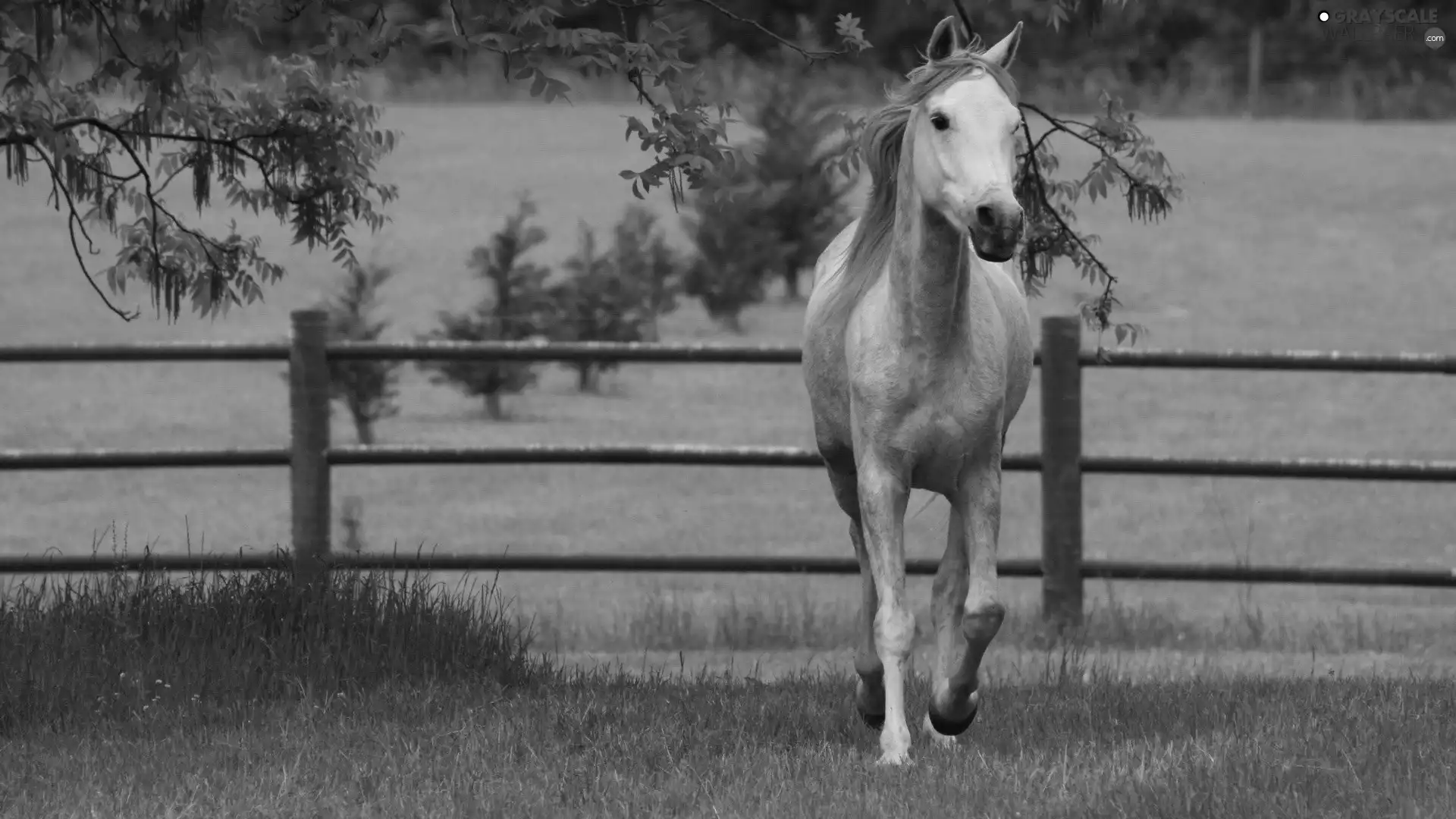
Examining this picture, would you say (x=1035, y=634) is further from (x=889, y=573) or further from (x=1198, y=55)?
(x=1198, y=55)

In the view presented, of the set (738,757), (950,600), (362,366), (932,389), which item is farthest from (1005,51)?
(362,366)

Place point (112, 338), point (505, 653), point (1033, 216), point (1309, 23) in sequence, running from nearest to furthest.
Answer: point (505, 653) < point (1033, 216) < point (112, 338) < point (1309, 23)

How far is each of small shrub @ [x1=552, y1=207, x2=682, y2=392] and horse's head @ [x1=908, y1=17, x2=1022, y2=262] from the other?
9075 mm

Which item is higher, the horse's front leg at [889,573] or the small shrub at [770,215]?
the small shrub at [770,215]

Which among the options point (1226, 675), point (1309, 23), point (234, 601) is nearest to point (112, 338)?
point (234, 601)

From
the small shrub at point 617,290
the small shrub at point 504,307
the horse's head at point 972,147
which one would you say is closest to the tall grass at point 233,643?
the horse's head at point 972,147

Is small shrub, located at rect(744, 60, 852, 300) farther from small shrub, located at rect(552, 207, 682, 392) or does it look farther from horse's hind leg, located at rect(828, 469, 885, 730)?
horse's hind leg, located at rect(828, 469, 885, 730)

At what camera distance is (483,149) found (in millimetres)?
29281

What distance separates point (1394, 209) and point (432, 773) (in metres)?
23.9

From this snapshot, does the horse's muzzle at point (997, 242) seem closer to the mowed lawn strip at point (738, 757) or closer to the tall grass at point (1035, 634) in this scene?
the mowed lawn strip at point (738, 757)

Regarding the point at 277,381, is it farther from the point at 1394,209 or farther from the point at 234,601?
the point at 1394,209

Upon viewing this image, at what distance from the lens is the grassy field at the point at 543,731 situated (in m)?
3.98

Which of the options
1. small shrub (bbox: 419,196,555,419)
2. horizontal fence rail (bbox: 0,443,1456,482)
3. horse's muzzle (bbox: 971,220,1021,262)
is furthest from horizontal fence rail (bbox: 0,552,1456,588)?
small shrub (bbox: 419,196,555,419)

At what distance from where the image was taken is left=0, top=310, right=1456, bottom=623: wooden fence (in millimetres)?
7039
